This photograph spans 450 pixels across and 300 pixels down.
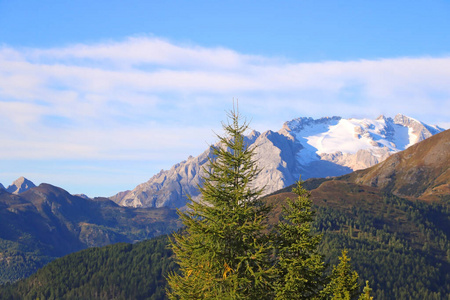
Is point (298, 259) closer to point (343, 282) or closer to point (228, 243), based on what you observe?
point (228, 243)

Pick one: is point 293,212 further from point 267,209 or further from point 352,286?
point 352,286

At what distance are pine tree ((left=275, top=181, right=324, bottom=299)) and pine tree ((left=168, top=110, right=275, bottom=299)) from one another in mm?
1435

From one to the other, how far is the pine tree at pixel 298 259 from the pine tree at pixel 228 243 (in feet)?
4.71

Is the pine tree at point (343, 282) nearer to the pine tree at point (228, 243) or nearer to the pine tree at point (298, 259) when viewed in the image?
the pine tree at point (298, 259)

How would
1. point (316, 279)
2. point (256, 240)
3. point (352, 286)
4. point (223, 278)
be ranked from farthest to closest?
point (352, 286) → point (316, 279) → point (256, 240) → point (223, 278)

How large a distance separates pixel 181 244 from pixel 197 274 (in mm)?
2925

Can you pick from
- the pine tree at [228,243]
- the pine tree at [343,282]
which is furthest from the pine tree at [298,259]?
the pine tree at [343,282]

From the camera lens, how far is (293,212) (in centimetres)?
3803

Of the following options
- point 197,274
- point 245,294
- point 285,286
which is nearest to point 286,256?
point 285,286

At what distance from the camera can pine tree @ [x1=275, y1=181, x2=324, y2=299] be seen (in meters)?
35.3

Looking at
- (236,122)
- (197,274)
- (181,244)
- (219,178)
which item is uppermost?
(236,122)

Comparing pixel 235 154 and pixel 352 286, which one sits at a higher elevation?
pixel 235 154

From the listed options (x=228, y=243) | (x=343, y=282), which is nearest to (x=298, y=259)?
(x=228, y=243)

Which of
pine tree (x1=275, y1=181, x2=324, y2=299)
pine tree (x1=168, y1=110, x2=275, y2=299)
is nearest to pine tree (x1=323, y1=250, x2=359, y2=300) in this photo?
pine tree (x1=275, y1=181, x2=324, y2=299)
